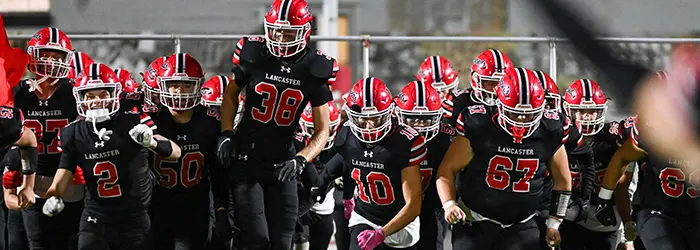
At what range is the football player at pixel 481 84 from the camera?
21.3 feet

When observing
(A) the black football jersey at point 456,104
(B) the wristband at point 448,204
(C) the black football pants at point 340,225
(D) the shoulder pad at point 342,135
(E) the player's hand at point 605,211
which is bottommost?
(C) the black football pants at point 340,225

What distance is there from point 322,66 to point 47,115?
191 cm

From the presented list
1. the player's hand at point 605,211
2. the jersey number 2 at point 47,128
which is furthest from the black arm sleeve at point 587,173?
the jersey number 2 at point 47,128

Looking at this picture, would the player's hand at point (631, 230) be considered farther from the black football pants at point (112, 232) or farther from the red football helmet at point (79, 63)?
the red football helmet at point (79, 63)

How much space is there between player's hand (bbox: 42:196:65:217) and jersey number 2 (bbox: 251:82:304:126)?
1288 mm

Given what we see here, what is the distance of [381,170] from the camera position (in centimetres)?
579

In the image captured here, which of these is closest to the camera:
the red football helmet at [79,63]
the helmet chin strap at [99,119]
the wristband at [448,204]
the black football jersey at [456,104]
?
the wristband at [448,204]

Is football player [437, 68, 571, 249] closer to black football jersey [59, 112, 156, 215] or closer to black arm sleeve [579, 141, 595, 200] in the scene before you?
black arm sleeve [579, 141, 595, 200]

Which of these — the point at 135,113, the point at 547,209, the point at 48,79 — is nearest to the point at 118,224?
the point at 135,113

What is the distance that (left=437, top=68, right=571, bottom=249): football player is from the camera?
18.0 ft

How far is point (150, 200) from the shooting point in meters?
5.84

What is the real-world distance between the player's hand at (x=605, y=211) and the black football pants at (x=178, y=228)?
2.62 metres

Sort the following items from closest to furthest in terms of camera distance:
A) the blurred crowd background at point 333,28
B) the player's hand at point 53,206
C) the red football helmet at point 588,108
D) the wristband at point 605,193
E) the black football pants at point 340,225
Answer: the player's hand at point 53,206 < the wristband at point 605,193 < the red football helmet at point 588,108 < the black football pants at point 340,225 < the blurred crowd background at point 333,28

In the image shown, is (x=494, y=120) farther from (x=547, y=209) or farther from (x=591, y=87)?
(x=591, y=87)
